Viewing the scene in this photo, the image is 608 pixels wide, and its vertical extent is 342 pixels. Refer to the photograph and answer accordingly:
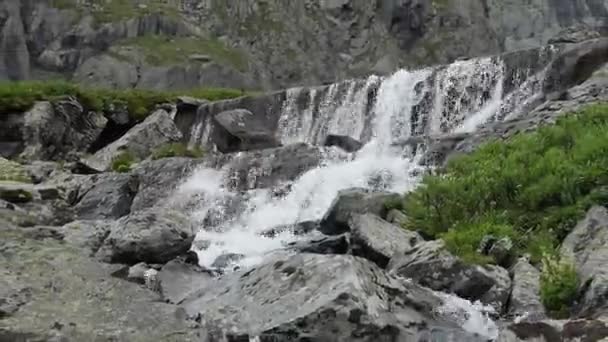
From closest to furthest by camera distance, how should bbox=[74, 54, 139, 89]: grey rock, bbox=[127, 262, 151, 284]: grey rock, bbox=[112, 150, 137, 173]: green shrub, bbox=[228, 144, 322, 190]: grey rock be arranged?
1. bbox=[127, 262, 151, 284]: grey rock
2. bbox=[228, 144, 322, 190]: grey rock
3. bbox=[112, 150, 137, 173]: green shrub
4. bbox=[74, 54, 139, 89]: grey rock

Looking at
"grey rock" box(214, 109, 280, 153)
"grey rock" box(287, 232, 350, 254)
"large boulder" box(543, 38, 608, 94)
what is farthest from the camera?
"grey rock" box(214, 109, 280, 153)

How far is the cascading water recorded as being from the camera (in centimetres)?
1952

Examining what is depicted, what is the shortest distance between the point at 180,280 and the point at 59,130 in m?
27.9

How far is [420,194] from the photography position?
1494 cm

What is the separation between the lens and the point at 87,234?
15.2 metres

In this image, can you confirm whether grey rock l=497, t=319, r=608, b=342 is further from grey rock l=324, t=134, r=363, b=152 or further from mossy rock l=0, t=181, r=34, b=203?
grey rock l=324, t=134, r=363, b=152

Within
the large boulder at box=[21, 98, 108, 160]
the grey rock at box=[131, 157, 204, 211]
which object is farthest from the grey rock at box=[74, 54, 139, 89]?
the grey rock at box=[131, 157, 204, 211]

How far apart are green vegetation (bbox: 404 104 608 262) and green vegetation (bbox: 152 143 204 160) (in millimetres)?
20619

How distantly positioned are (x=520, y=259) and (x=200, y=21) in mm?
106386

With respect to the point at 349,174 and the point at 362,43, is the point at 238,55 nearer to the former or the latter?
the point at 362,43

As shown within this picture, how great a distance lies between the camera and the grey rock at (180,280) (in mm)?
11598

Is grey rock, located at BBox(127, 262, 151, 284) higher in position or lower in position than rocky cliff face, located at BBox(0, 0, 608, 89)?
higher

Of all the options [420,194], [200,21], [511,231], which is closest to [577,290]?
[511,231]

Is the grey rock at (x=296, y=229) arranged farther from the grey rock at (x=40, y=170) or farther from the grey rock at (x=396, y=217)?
the grey rock at (x=40, y=170)
